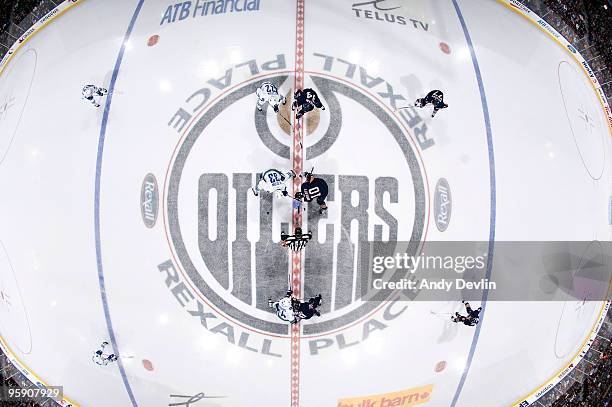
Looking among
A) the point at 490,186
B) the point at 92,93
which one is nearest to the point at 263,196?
the point at 92,93

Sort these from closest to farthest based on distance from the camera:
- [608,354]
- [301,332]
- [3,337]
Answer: [301,332]
[3,337]
[608,354]

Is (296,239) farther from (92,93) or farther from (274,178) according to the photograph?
(92,93)

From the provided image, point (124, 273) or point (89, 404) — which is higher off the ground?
point (124, 273)

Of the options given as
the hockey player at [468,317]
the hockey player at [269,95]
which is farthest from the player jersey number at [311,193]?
the hockey player at [468,317]

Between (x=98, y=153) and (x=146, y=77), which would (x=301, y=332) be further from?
(x=146, y=77)

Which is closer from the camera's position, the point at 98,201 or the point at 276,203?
the point at 276,203

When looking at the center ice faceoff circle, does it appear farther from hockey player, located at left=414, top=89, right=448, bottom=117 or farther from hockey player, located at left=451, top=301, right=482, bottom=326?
hockey player, located at left=451, top=301, right=482, bottom=326

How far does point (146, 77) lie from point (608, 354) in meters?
7.57

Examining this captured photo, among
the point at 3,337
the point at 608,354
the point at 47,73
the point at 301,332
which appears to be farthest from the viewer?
the point at 608,354

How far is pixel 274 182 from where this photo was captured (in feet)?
14.1

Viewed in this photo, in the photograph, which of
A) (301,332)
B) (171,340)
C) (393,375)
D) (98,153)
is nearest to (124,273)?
(171,340)

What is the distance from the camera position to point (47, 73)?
5.25 metres

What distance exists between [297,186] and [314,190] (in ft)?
0.64

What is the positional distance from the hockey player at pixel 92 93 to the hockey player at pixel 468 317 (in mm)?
4260
